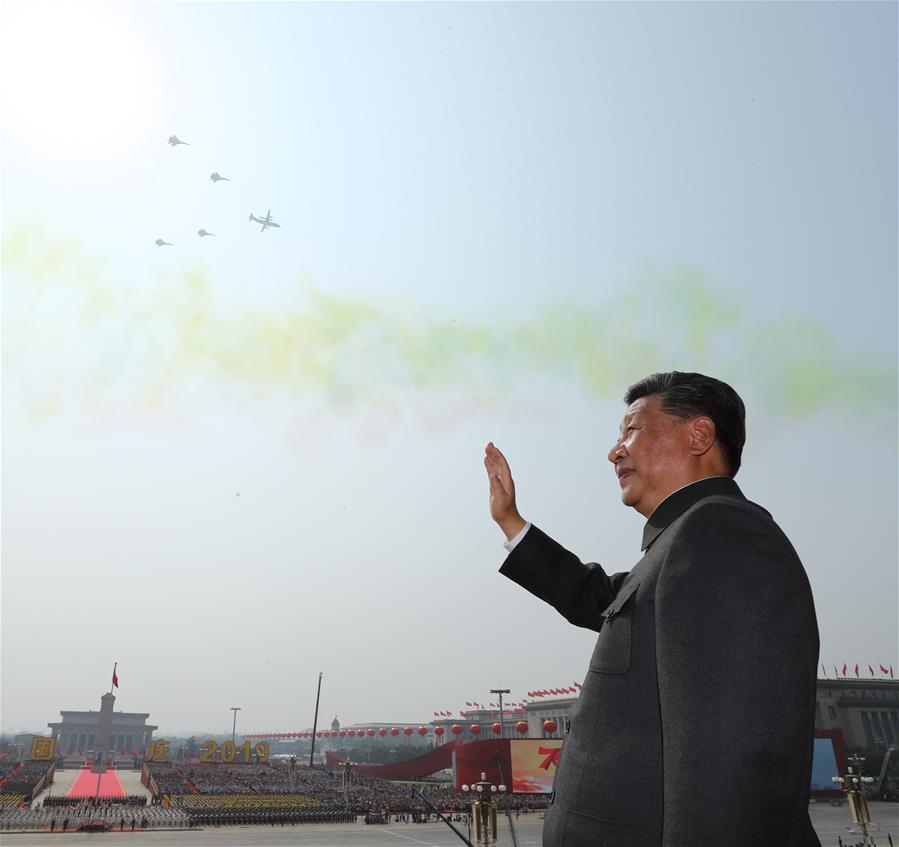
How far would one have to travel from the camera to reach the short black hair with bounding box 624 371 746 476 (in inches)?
83.7

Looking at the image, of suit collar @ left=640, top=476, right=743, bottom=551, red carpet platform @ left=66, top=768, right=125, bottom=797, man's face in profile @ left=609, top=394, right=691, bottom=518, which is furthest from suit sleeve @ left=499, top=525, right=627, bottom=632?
red carpet platform @ left=66, top=768, right=125, bottom=797

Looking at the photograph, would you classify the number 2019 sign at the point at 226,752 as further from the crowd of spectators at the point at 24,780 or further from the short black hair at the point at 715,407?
the short black hair at the point at 715,407

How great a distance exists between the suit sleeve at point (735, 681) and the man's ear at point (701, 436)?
442mm

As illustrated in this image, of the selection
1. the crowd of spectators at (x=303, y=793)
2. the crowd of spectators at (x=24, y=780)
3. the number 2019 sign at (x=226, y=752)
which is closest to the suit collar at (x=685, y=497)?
the crowd of spectators at (x=303, y=793)

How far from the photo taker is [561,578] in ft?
8.72

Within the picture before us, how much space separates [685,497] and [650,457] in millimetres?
226

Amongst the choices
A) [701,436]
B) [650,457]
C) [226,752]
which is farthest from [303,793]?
[701,436]

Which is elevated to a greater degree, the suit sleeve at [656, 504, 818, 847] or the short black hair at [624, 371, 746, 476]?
the short black hair at [624, 371, 746, 476]

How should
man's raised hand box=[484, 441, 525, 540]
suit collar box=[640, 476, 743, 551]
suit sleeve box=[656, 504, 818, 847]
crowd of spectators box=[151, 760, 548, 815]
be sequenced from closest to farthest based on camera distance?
suit sleeve box=[656, 504, 818, 847] < suit collar box=[640, 476, 743, 551] < man's raised hand box=[484, 441, 525, 540] < crowd of spectators box=[151, 760, 548, 815]

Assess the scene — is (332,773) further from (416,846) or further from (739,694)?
(739,694)

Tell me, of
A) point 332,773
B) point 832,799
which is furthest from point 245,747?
point 832,799

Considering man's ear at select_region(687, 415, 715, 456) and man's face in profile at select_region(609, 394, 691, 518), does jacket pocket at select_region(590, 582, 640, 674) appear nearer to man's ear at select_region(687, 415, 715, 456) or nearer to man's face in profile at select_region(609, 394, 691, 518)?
man's face in profile at select_region(609, 394, 691, 518)

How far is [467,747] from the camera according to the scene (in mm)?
42219

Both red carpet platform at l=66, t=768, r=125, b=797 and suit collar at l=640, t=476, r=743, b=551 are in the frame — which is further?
red carpet platform at l=66, t=768, r=125, b=797
